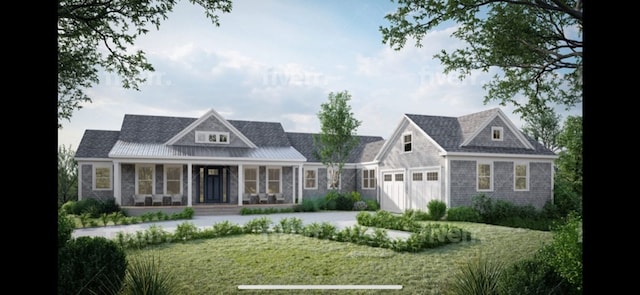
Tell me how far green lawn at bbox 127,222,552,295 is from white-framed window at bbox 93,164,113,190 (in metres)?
12.3

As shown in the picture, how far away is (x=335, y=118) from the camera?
23453mm

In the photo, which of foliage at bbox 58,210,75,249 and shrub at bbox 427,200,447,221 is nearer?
foliage at bbox 58,210,75,249

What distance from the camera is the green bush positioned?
17.4ft

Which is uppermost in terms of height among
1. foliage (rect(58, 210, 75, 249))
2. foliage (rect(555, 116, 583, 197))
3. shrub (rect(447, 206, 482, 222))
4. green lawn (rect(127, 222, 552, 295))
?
foliage (rect(555, 116, 583, 197))

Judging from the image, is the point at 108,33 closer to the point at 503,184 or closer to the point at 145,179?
the point at 145,179

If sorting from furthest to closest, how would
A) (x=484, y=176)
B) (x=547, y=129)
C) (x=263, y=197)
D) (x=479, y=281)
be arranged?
(x=547, y=129)
(x=263, y=197)
(x=484, y=176)
(x=479, y=281)

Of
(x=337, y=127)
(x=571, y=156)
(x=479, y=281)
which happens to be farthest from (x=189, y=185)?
(x=571, y=156)

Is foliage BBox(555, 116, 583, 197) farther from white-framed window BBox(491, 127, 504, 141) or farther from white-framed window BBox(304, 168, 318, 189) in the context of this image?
white-framed window BBox(304, 168, 318, 189)

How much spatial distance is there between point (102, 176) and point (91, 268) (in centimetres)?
1732

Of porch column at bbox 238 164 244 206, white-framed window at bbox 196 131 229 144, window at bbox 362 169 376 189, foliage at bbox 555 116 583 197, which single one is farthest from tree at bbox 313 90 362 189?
foliage at bbox 555 116 583 197

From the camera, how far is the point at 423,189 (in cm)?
1923
